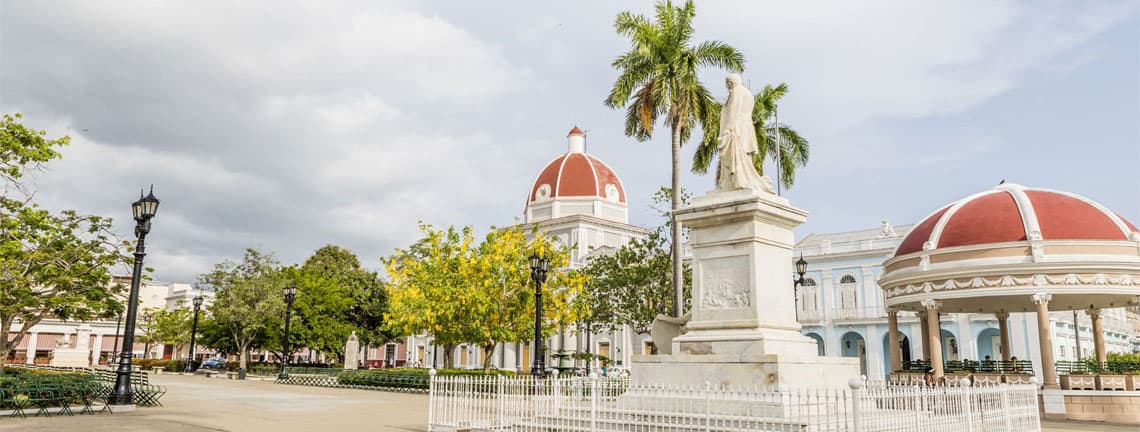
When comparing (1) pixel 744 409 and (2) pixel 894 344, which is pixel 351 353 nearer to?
(2) pixel 894 344

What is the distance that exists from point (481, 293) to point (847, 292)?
2654 cm

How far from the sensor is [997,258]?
66.5ft

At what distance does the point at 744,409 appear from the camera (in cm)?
1000

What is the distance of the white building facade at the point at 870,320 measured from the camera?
41531 millimetres

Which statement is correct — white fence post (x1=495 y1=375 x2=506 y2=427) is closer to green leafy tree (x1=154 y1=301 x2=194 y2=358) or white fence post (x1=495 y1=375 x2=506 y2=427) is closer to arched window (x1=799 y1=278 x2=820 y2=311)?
arched window (x1=799 y1=278 x2=820 y2=311)

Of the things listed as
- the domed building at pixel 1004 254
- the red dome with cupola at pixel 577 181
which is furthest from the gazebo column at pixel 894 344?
the red dome with cupola at pixel 577 181

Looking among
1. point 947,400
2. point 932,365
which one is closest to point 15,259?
point 947,400

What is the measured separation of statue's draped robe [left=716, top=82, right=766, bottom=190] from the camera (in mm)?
12094

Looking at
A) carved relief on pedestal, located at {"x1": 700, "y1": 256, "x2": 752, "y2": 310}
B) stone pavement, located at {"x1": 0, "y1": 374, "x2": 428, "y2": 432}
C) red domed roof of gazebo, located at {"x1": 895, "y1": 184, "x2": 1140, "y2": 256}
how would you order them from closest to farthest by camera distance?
carved relief on pedestal, located at {"x1": 700, "y1": 256, "x2": 752, "y2": 310}, stone pavement, located at {"x1": 0, "y1": 374, "x2": 428, "y2": 432}, red domed roof of gazebo, located at {"x1": 895, "y1": 184, "x2": 1140, "y2": 256}

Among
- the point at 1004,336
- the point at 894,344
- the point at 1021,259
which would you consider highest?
the point at 1021,259

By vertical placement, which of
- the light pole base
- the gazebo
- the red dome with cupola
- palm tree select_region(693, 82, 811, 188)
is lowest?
the light pole base

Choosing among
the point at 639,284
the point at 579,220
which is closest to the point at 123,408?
the point at 639,284

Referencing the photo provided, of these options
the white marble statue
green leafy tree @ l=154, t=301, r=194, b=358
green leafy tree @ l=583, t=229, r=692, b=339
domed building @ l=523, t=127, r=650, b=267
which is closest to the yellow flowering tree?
green leafy tree @ l=583, t=229, r=692, b=339

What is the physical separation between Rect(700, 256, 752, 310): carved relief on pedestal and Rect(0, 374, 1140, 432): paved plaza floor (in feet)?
19.5
